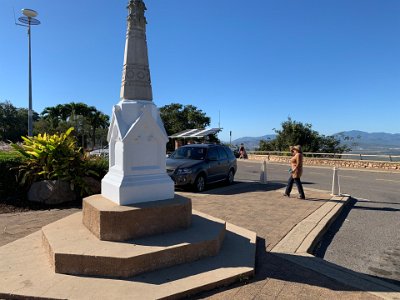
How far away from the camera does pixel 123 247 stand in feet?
12.4

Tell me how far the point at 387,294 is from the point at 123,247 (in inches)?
121

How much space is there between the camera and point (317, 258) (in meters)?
4.50

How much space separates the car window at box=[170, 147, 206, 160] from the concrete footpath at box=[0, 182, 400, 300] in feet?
5.80

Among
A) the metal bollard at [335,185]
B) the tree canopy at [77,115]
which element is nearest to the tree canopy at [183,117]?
the tree canopy at [77,115]

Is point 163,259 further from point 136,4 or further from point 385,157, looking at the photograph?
point 385,157

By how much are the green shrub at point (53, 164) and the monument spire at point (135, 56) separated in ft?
14.6

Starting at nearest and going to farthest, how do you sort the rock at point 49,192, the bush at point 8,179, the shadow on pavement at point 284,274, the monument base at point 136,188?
the shadow on pavement at point 284,274, the monument base at point 136,188, the rock at point 49,192, the bush at point 8,179

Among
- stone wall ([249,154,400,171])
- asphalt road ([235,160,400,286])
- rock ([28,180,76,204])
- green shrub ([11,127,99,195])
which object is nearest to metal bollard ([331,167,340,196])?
asphalt road ([235,160,400,286])

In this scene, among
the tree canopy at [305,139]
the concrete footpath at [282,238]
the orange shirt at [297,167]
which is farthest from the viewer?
the tree canopy at [305,139]

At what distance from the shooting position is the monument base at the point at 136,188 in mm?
4402

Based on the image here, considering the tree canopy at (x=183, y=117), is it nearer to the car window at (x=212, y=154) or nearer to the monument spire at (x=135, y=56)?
the car window at (x=212, y=154)

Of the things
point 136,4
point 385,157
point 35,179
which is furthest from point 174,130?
point 136,4

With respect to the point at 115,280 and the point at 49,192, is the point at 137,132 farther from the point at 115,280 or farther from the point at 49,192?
the point at 49,192

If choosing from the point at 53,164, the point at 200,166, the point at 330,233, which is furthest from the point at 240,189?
the point at 53,164
